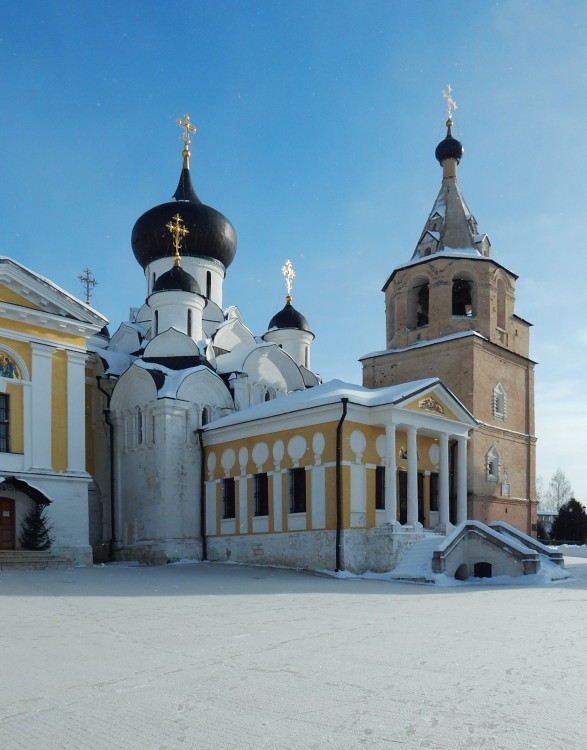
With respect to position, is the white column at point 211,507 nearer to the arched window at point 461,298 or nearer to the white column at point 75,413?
the white column at point 75,413

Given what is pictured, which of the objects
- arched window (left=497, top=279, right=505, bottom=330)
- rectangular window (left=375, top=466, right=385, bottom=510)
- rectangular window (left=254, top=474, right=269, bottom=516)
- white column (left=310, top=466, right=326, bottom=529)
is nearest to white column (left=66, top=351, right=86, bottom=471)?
rectangular window (left=254, top=474, right=269, bottom=516)

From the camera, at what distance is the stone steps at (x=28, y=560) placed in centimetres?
1766

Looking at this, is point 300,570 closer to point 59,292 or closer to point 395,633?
point 59,292

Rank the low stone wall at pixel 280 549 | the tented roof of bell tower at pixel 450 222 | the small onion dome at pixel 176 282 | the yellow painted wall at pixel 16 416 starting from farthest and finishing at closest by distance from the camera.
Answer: the tented roof of bell tower at pixel 450 222
the small onion dome at pixel 176 282
the yellow painted wall at pixel 16 416
the low stone wall at pixel 280 549

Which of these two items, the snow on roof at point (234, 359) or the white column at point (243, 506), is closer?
the white column at point (243, 506)

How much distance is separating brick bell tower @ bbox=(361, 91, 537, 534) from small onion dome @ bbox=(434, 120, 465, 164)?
42 mm

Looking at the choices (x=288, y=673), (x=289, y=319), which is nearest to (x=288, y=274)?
(x=289, y=319)

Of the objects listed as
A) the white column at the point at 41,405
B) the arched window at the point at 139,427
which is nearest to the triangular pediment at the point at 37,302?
the white column at the point at 41,405

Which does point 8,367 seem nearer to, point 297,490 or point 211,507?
→ point 211,507

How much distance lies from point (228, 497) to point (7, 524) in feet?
19.4

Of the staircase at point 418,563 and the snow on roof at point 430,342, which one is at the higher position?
the snow on roof at point 430,342

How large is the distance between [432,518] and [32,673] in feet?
53.8

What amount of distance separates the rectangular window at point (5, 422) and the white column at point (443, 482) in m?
11.0

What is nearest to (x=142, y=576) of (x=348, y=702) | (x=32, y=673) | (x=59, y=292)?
(x=59, y=292)
